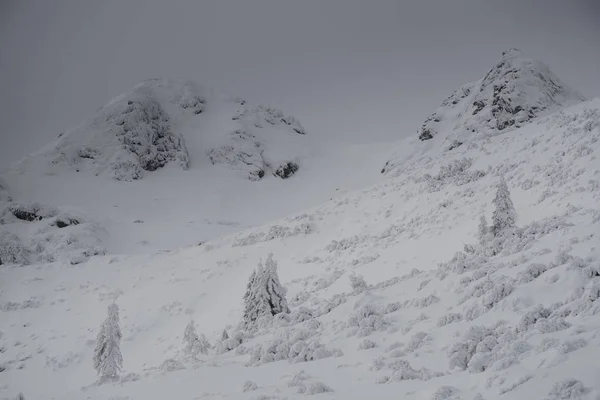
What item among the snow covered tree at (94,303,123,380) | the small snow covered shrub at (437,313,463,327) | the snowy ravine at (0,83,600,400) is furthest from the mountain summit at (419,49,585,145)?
the snow covered tree at (94,303,123,380)

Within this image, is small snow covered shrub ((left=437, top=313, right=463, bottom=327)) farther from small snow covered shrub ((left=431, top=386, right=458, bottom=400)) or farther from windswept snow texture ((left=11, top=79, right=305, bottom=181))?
windswept snow texture ((left=11, top=79, right=305, bottom=181))

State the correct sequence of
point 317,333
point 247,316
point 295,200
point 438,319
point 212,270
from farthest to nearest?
point 295,200
point 212,270
point 247,316
point 317,333
point 438,319

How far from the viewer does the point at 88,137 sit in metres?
100

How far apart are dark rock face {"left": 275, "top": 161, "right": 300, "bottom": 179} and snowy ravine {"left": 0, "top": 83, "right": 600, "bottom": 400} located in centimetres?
5268

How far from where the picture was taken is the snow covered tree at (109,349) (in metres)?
20.4

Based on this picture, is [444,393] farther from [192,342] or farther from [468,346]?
[192,342]

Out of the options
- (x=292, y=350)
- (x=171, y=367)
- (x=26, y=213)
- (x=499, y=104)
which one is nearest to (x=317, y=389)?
(x=292, y=350)

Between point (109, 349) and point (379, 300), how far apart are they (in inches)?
492

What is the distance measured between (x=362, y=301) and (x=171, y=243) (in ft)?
153

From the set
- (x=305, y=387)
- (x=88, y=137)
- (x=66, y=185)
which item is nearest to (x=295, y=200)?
(x=66, y=185)

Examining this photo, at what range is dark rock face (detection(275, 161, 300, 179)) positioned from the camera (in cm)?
9875

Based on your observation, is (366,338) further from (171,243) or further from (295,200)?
(295,200)

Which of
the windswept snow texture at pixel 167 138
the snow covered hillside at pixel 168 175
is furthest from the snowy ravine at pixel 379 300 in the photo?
the windswept snow texture at pixel 167 138

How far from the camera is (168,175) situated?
9575 cm
